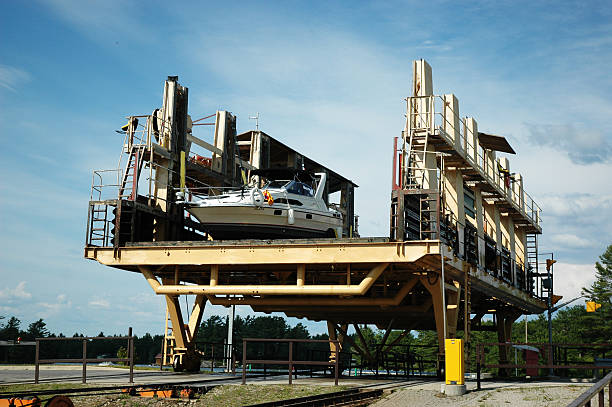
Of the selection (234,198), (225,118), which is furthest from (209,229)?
(225,118)

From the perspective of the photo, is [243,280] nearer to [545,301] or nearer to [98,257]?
[98,257]

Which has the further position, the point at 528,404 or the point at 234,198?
the point at 234,198

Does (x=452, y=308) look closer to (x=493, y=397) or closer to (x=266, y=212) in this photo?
(x=266, y=212)

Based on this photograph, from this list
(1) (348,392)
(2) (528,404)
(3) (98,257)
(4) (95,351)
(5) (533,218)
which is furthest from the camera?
(4) (95,351)

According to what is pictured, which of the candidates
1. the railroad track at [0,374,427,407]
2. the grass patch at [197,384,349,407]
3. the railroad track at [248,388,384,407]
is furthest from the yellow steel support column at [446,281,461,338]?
the railroad track at [248,388,384,407]

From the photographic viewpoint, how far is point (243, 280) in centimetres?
2967

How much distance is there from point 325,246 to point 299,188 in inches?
225

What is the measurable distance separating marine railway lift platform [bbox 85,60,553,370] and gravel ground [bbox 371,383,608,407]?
156 inches

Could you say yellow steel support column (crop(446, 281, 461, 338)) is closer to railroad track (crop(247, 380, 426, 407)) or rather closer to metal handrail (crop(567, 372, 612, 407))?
railroad track (crop(247, 380, 426, 407))

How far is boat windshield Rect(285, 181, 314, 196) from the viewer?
2747 cm

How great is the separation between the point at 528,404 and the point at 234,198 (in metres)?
13.9

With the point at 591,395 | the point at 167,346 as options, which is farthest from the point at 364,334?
the point at 591,395

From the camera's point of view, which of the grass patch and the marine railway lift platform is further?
the marine railway lift platform

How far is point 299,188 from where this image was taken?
27.8 m
